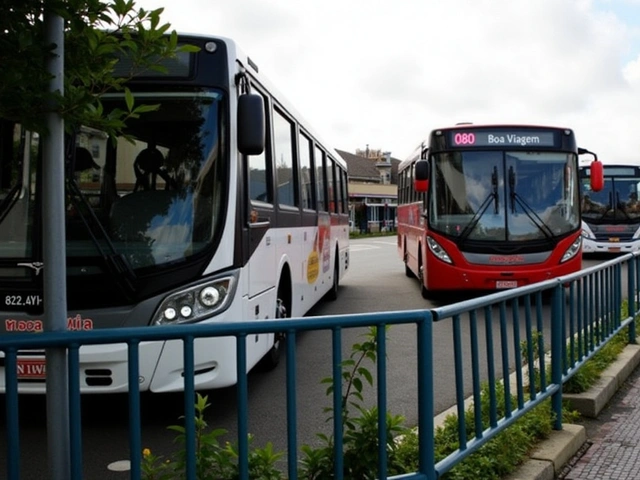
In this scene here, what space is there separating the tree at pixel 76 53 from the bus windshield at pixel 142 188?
2.86 meters

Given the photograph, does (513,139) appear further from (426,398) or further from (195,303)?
(426,398)

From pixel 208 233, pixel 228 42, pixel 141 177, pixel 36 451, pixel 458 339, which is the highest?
pixel 228 42

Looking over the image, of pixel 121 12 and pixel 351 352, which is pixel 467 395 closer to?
pixel 351 352

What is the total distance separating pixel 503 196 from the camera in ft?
44.8

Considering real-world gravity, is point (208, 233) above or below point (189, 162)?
below

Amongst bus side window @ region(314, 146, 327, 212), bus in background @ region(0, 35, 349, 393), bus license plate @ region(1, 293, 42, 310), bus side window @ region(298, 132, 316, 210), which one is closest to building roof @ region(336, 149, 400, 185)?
bus side window @ region(314, 146, 327, 212)

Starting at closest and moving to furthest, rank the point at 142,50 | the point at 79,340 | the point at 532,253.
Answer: the point at 79,340 → the point at 142,50 → the point at 532,253

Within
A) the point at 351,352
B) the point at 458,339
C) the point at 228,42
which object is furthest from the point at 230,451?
the point at 228,42

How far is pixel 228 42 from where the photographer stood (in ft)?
21.7

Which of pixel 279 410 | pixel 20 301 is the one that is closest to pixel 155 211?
pixel 20 301

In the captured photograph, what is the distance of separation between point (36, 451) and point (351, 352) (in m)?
1.43

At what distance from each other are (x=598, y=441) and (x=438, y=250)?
8113 millimetres

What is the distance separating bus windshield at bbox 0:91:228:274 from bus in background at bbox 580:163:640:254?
22079 millimetres

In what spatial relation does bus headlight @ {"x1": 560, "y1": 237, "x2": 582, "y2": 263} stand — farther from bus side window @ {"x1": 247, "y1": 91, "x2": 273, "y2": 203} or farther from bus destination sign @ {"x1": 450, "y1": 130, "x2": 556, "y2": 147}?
bus side window @ {"x1": 247, "y1": 91, "x2": 273, "y2": 203}
